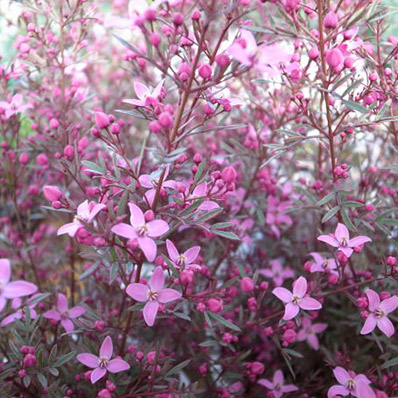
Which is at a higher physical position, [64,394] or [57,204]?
[57,204]

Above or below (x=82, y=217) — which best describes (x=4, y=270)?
below

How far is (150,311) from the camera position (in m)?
0.90

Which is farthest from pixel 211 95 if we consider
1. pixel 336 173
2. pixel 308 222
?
pixel 308 222

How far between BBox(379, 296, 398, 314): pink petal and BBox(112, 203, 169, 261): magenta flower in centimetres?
54

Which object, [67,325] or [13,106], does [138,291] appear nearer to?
[67,325]

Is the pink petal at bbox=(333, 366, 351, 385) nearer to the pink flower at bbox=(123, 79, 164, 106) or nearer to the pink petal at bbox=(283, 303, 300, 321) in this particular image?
the pink petal at bbox=(283, 303, 300, 321)

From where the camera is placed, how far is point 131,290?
89 centimetres

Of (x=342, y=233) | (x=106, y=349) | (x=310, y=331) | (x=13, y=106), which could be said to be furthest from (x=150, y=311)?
(x=13, y=106)

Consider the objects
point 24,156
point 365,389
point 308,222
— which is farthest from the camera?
point 308,222

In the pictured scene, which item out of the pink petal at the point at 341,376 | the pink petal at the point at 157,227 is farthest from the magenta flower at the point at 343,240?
the pink petal at the point at 157,227

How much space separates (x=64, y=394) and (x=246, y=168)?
35.7 inches

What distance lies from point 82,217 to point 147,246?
0.49 ft

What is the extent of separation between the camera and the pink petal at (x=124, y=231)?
2.59 ft

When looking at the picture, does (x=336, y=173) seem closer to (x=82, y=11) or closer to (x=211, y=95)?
(x=211, y=95)
